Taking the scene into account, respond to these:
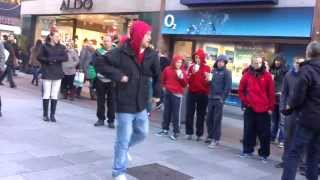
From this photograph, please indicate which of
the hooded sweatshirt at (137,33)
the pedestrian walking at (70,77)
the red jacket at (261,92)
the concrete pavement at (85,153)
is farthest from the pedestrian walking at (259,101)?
the pedestrian walking at (70,77)

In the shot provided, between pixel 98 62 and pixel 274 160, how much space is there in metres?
3.92

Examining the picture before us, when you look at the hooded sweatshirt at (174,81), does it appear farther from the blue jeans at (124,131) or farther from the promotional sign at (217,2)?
the promotional sign at (217,2)

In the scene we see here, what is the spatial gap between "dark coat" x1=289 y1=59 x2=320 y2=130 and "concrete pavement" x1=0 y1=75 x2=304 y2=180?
1476 mm

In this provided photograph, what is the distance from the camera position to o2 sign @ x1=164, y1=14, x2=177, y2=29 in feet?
52.8

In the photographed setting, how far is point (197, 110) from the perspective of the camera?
936 centimetres

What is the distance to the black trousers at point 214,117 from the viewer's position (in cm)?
876

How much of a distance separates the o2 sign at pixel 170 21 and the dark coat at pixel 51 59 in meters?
7.22

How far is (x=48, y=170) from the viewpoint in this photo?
20.0ft

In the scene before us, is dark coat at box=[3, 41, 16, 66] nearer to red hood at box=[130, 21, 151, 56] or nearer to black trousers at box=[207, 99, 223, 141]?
black trousers at box=[207, 99, 223, 141]

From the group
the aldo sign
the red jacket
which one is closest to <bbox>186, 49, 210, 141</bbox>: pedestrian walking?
the red jacket

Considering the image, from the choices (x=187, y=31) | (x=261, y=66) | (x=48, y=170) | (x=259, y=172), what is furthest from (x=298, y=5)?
(x=48, y=170)

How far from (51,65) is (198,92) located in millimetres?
2757

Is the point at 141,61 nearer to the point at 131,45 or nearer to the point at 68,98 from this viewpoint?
the point at 131,45

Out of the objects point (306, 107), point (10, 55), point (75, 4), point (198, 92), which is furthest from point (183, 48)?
point (306, 107)
